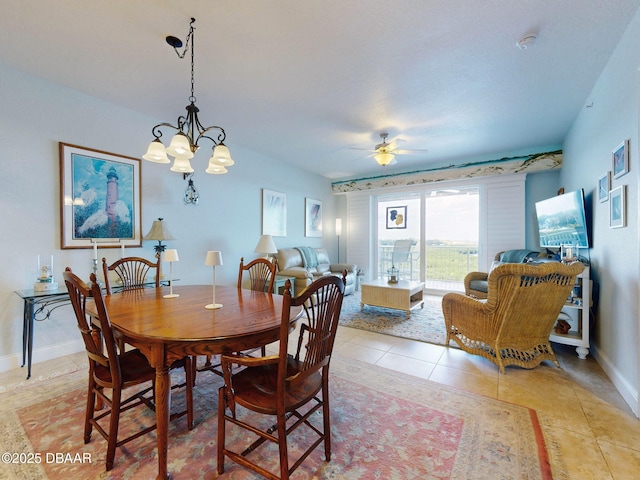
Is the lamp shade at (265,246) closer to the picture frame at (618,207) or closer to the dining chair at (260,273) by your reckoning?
the dining chair at (260,273)

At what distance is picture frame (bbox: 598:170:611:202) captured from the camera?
236cm

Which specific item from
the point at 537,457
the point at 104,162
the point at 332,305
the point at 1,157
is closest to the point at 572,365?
the point at 537,457

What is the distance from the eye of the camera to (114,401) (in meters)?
1.35

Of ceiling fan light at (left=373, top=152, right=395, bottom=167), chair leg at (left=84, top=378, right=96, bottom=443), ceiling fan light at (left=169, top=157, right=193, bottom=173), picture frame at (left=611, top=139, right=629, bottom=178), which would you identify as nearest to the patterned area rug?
chair leg at (left=84, top=378, right=96, bottom=443)

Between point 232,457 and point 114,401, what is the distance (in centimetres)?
64

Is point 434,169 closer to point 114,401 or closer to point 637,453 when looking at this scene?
point 637,453

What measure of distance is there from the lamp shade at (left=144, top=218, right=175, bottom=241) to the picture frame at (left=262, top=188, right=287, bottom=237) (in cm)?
190

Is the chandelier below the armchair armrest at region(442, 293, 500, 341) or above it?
above

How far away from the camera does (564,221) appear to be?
321 centimetres

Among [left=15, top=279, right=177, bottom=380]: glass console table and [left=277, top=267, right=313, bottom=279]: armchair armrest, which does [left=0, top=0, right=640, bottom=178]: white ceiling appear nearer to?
[left=15, top=279, right=177, bottom=380]: glass console table

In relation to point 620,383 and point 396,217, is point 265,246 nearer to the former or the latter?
point 396,217

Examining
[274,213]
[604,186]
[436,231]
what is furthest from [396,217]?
[604,186]

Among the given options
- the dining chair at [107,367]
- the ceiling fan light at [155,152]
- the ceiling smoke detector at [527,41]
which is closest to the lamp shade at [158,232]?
the ceiling fan light at [155,152]

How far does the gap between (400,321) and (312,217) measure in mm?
3129
